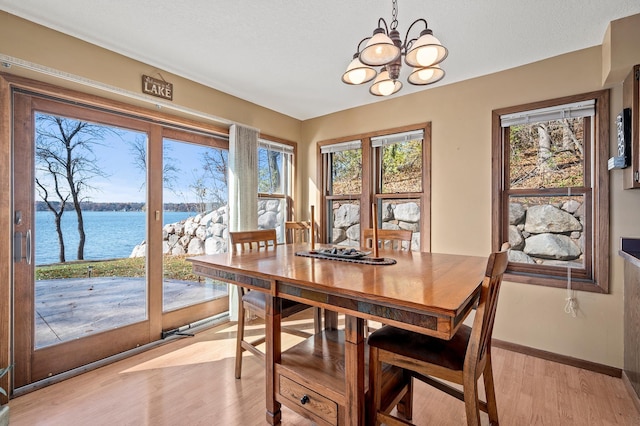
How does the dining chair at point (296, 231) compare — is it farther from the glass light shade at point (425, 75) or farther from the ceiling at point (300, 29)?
the glass light shade at point (425, 75)

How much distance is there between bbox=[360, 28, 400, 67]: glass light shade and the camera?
4.71 feet

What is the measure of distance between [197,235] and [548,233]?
3352 mm

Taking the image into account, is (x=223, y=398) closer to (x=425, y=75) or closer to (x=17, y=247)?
(x=17, y=247)

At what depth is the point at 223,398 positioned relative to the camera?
191cm

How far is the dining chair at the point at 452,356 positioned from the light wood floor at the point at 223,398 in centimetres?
53

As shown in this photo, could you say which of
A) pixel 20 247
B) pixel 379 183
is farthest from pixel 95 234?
pixel 379 183

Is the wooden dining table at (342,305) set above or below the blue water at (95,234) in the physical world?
below

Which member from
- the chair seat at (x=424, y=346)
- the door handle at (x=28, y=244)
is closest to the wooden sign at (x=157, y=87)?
the door handle at (x=28, y=244)

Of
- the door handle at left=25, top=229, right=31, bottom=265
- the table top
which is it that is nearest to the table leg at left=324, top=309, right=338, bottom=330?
the table top

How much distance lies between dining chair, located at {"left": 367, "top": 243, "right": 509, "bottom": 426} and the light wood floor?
1.72 feet

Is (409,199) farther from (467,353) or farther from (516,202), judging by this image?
(467,353)

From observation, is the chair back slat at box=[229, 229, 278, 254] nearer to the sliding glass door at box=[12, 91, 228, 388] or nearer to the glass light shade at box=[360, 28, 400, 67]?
the sliding glass door at box=[12, 91, 228, 388]

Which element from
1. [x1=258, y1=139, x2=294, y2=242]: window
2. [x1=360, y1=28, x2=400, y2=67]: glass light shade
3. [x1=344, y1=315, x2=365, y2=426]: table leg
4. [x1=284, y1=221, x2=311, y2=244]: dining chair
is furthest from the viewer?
[x1=258, y1=139, x2=294, y2=242]: window

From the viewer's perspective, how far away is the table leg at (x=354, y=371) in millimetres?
1279
